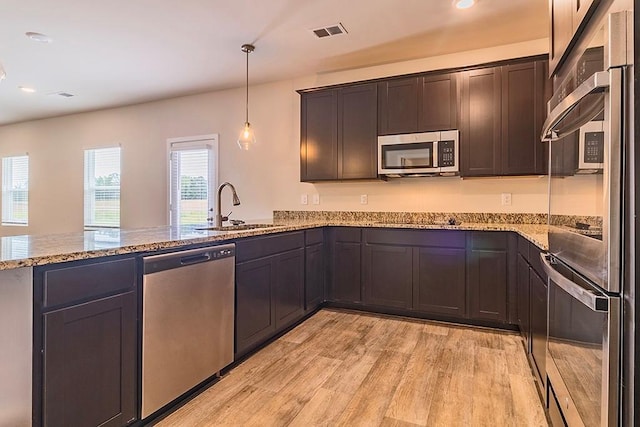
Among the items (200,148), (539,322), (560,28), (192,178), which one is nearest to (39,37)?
(200,148)

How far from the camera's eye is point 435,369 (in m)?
2.43

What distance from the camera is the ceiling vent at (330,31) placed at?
3.19 metres

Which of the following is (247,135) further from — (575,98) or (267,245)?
(575,98)

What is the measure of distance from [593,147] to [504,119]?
243 cm

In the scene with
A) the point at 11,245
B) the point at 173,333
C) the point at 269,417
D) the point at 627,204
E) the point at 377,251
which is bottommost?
the point at 269,417

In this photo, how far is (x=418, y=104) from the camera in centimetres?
361

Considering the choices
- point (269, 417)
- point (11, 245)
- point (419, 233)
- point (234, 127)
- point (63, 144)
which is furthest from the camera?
point (63, 144)

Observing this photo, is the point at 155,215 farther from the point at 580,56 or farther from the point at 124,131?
the point at 580,56

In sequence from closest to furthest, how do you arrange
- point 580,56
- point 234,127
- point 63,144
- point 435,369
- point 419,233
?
point 580,56 → point 435,369 → point 419,233 → point 234,127 → point 63,144

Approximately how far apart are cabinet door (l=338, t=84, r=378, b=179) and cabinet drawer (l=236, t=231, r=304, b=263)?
1.04m

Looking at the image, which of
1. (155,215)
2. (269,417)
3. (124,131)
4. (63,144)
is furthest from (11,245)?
(63,144)

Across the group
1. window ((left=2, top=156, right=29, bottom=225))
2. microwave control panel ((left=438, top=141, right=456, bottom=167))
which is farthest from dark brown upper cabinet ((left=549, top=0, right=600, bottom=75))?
window ((left=2, top=156, right=29, bottom=225))

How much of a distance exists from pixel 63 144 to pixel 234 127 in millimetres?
3419

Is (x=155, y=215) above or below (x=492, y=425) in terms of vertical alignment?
above
